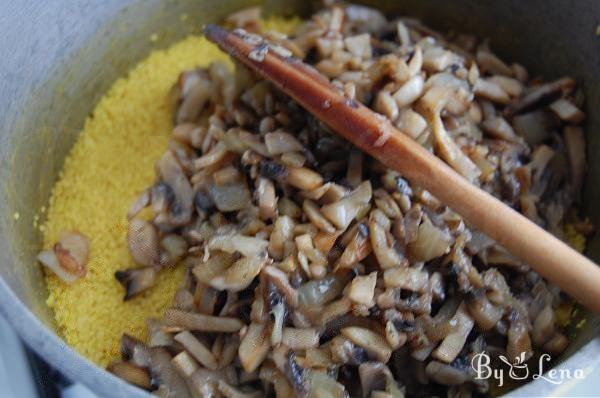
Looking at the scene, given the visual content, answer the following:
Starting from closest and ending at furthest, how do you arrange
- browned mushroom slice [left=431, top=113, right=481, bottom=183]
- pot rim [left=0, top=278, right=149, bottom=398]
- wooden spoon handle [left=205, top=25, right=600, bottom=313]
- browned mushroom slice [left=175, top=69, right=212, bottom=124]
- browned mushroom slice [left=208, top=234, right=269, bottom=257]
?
1. pot rim [left=0, top=278, right=149, bottom=398]
2. wooden spoon handle [left=205, top=25, right=600, bottom=313]
3. browned mushroom slice [left=208, top=234, right=269, bottom=257]
4. browned mushroom slice [left=431, top=113, right=481, bottom=183]
5. browned mushroom slice [left=175, top=69, right=212, bottom=124]

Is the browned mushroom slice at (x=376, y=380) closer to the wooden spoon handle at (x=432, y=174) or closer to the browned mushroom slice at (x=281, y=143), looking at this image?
the wooden spoon handle at (x=432, y=174)

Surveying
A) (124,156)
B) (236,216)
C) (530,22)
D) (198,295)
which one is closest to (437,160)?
(236,216)

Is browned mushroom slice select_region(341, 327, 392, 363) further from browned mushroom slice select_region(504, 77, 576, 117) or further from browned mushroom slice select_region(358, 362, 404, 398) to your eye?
browned mushroom slice select_region(504, 77, 576, 117)

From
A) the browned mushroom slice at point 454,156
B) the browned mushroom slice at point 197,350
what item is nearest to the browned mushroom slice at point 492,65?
the browned mushroom slice at point 454,156

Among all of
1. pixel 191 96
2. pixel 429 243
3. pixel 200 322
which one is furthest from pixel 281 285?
pixel 191 96

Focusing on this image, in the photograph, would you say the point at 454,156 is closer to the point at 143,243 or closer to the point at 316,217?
the point at 316,217

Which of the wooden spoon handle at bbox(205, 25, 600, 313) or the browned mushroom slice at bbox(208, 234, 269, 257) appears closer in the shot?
the wooden spoon handle at bbox(205, 25, 600, 313)

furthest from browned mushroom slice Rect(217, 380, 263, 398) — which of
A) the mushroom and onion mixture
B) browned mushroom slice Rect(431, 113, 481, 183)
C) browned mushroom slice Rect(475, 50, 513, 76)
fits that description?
browned mushroom slice Rect(475, 50, 513, 76)

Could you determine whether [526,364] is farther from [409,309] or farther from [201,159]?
[201,159]
